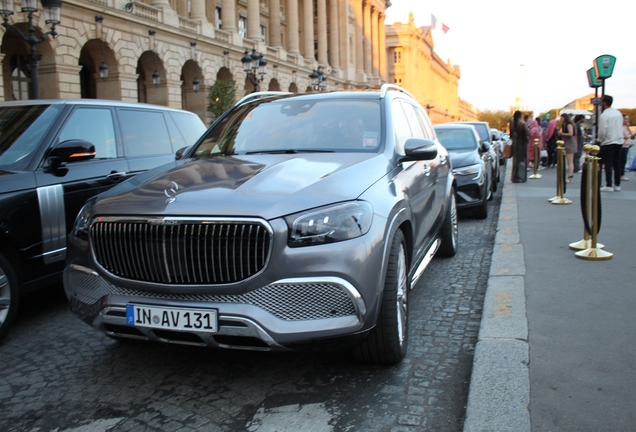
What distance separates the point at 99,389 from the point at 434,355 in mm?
2088

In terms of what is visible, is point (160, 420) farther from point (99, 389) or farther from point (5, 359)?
point (5, 359)

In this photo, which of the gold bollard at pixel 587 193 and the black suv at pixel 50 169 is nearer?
the black suv at pixel 50 169

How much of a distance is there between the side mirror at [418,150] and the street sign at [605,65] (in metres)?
11.2

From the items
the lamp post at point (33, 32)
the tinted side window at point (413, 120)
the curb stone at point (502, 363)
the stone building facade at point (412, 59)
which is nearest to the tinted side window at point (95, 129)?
the tinted side window at point (413, 120)

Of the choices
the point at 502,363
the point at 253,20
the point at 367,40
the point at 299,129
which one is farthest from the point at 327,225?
the point at 367,40

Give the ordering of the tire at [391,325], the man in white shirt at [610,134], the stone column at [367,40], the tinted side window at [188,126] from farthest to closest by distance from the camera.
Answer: the stone column at [367,40]
the man in white shirt at [610,134]
the tinted side window at [188,126]
the tire at [391,325]

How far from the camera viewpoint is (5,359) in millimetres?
4176

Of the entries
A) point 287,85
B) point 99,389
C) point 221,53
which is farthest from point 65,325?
point 287,85

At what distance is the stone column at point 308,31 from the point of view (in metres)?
56.9

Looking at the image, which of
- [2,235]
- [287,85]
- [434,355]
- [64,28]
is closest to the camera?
[434,355]

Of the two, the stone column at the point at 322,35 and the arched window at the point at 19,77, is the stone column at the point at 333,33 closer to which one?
the stone column at the point at 322,35

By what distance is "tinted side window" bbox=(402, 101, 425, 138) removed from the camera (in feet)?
18.6

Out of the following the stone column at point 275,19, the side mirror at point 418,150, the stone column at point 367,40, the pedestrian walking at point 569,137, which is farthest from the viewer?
the stone column at point 367,40

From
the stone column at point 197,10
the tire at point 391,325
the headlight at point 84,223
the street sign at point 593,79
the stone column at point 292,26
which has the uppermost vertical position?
the stone column at point 292,26
